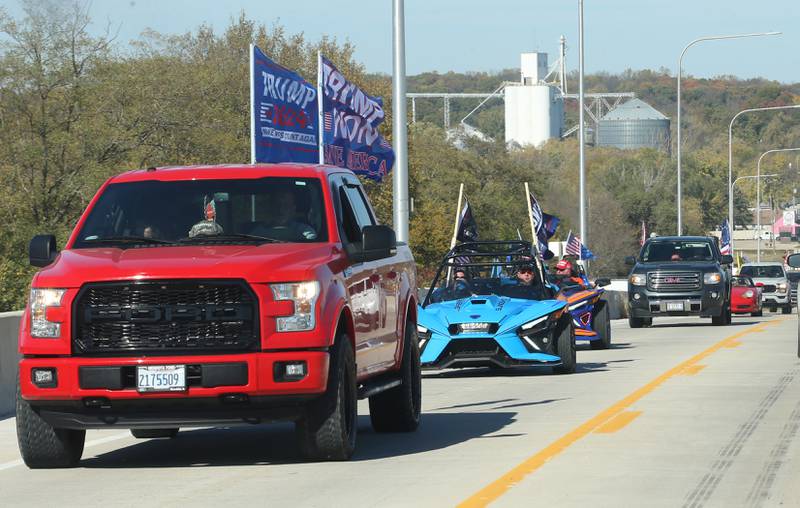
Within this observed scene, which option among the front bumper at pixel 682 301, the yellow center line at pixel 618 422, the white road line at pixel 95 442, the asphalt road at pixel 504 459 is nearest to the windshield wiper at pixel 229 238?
the asphalt road at pixel 504 459

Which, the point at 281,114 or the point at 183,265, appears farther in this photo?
the point at 281,114

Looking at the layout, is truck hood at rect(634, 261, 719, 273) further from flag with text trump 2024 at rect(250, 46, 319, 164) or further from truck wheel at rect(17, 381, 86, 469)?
truck wheel at rect(17, 381, 86, 469)

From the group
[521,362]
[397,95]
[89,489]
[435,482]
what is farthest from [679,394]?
[397,95]

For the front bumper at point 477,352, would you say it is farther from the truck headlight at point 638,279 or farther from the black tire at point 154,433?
the truck headlight at point 638,279

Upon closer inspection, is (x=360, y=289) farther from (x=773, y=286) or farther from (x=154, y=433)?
(x=773, y=286)

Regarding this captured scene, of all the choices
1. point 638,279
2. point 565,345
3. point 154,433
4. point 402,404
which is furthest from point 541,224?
point 154,433

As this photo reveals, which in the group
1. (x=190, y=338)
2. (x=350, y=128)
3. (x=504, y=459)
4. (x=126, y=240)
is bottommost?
(x=504, y=459)

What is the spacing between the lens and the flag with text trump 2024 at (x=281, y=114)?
22141mm

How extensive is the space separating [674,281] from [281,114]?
45.9 feet

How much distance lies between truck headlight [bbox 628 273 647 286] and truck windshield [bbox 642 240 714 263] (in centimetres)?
74

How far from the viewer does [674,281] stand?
34.4m

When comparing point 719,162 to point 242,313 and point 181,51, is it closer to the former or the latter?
point 181,51

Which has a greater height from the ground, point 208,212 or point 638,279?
point 208,212

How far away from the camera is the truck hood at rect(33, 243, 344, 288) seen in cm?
960
